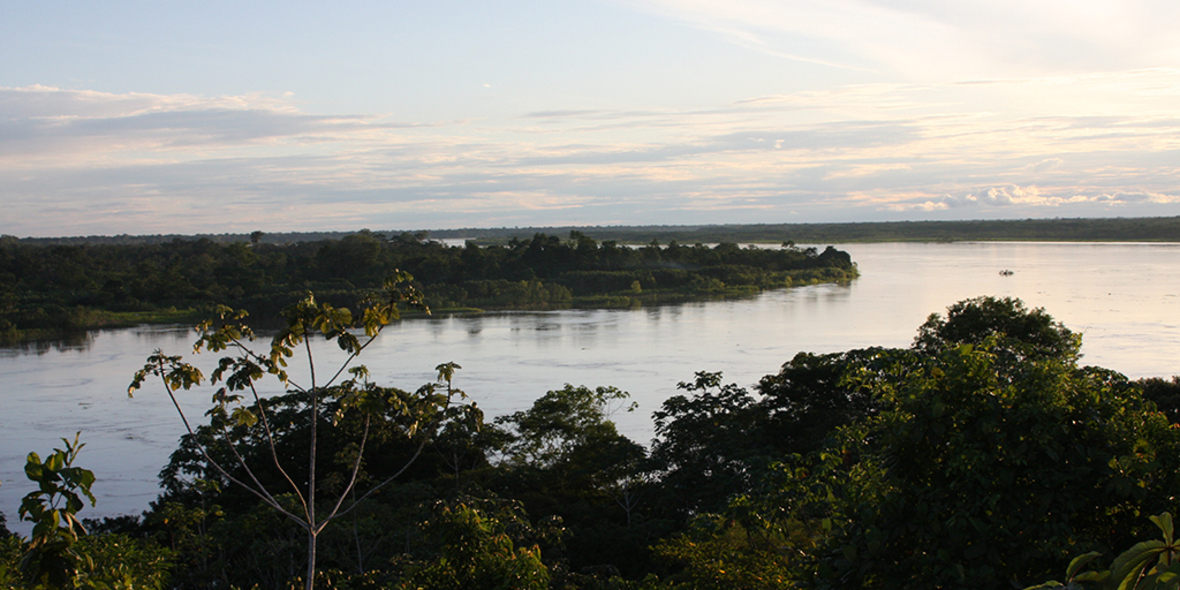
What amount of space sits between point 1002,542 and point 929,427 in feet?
1.56

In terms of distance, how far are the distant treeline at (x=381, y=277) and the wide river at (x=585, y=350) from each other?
179 inches

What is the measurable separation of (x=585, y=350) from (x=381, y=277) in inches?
891

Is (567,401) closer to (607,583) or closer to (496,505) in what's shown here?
(496,505)

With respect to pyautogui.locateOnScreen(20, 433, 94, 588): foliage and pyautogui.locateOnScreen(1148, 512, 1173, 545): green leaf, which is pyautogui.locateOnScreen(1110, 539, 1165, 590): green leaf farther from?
pyautogui.locateOnScreen(20, 433, 94, 588): foliage

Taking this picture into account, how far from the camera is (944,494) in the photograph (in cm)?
319

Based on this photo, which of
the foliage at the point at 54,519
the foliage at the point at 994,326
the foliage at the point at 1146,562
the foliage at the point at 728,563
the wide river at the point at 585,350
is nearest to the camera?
the foliage at the point at 1146,562

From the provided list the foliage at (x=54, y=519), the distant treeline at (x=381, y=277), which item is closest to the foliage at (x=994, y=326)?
the foliage at (x=54, y=519)

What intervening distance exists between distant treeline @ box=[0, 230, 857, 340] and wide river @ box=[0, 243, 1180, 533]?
4.54 meters

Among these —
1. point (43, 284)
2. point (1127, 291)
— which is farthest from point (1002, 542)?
point (43, 284)

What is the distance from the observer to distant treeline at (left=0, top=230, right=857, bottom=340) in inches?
1718

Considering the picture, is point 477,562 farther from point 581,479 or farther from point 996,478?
point 581,479

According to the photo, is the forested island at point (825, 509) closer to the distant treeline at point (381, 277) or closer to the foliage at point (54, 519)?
the foliage at point (54, 519)

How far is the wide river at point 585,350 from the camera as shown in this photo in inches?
744

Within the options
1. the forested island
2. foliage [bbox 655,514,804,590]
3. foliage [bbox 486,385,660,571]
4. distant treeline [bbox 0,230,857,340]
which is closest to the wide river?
foliage [bbox 486,385,660,571]
